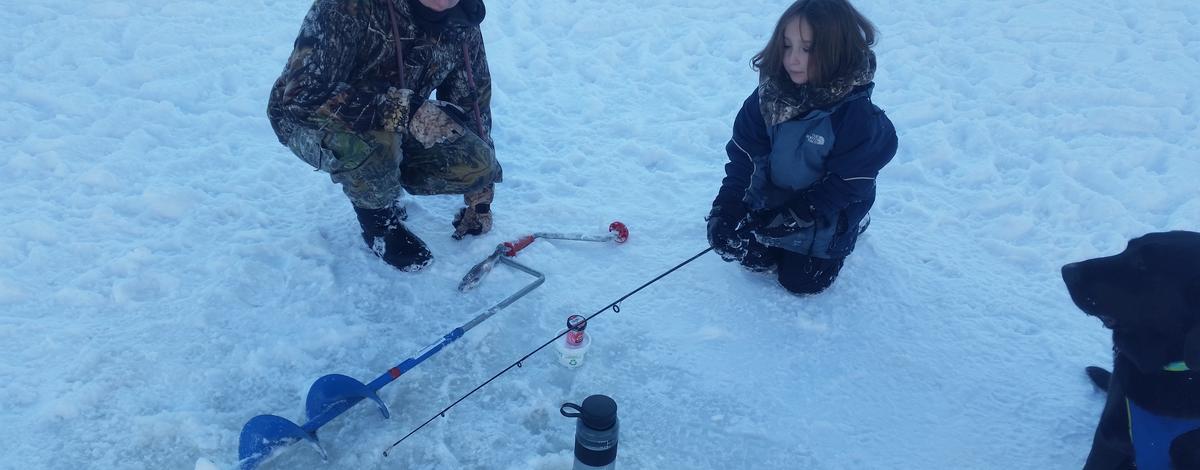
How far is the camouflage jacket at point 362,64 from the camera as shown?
3201 mm

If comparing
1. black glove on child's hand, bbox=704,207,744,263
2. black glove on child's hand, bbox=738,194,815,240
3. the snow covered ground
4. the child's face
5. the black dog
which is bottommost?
the snow covered ground

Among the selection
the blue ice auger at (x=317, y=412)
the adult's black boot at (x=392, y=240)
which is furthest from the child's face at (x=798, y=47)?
the adult's black boot at (x=392, y=240)

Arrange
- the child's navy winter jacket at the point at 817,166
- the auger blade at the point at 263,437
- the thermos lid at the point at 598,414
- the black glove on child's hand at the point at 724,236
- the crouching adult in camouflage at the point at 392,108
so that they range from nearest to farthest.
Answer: the thermos lid at the point at 598,414, the auger blade at the point at 263,437, the child's navy winter jacket at the point at 817,166, the crouching adult in camouflage at the point at 392,108, the black glove on child's hand at the point at 724,236

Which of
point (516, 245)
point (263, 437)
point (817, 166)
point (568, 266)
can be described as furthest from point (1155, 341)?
point (263, 437)

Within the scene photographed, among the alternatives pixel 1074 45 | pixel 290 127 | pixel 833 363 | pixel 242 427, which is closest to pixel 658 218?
pixel 833 363

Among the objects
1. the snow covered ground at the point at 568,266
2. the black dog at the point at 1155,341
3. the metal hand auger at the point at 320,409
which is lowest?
the snow covered ground at the point at 568,266

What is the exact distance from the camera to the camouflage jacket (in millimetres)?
3201

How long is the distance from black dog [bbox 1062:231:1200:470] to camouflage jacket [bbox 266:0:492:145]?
282 cm

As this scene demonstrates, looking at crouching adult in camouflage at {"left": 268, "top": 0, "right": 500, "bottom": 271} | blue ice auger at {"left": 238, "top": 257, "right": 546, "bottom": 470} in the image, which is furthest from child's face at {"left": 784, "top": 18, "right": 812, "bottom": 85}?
blue ice auger at {"left": 238, "top": 257, "right": 546, "bottom": 470}

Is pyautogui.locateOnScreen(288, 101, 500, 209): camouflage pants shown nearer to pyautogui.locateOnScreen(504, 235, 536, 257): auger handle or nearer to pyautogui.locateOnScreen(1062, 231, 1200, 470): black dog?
pyautogui.locateOnScreen(504, 235, 536, 257): auger handle

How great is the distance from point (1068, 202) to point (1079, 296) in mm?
2207

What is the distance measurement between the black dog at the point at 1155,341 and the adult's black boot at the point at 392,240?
2800mm

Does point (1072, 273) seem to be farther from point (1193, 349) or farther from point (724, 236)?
point (724, 236)

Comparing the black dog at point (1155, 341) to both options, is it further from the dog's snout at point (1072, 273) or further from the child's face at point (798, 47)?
the child's face at point (798, 47)
